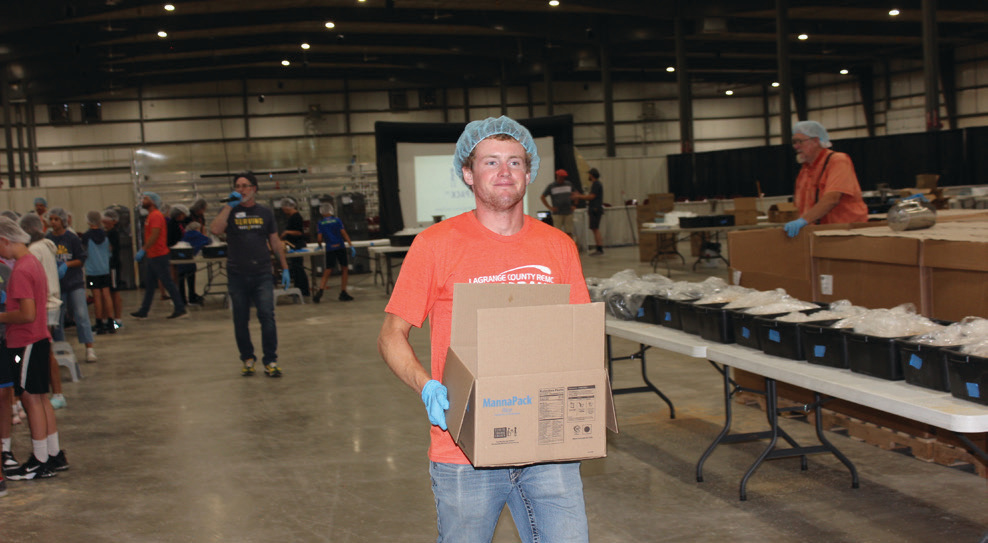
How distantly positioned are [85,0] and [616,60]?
1567cm

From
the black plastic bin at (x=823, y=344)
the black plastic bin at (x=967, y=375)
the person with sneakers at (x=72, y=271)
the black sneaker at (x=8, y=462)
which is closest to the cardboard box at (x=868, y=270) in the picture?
the black plastic bin at (x=823, y=344)

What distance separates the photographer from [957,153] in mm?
15406

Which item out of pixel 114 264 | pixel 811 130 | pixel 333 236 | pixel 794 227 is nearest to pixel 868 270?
pixel 794 227

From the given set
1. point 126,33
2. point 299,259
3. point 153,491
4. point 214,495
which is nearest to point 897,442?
point 214,495

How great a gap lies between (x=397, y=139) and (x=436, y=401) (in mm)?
10086

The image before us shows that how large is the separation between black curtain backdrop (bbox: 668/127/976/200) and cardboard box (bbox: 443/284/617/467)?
15.9 m

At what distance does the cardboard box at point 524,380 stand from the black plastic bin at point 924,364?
1397 millimetres

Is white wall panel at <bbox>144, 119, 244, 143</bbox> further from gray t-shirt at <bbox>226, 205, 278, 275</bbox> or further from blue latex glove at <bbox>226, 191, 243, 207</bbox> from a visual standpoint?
gray t-shirt at <bbox>226, 205, 278, 275</bbox>

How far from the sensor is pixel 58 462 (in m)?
4.62

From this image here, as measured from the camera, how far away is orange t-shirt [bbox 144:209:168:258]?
408 inches

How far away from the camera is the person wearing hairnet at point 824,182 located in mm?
4965

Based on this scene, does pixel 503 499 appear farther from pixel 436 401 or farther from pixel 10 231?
pixel 10 231

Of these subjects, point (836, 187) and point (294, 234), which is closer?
point (836, 187)

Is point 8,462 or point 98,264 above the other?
point 98,264
